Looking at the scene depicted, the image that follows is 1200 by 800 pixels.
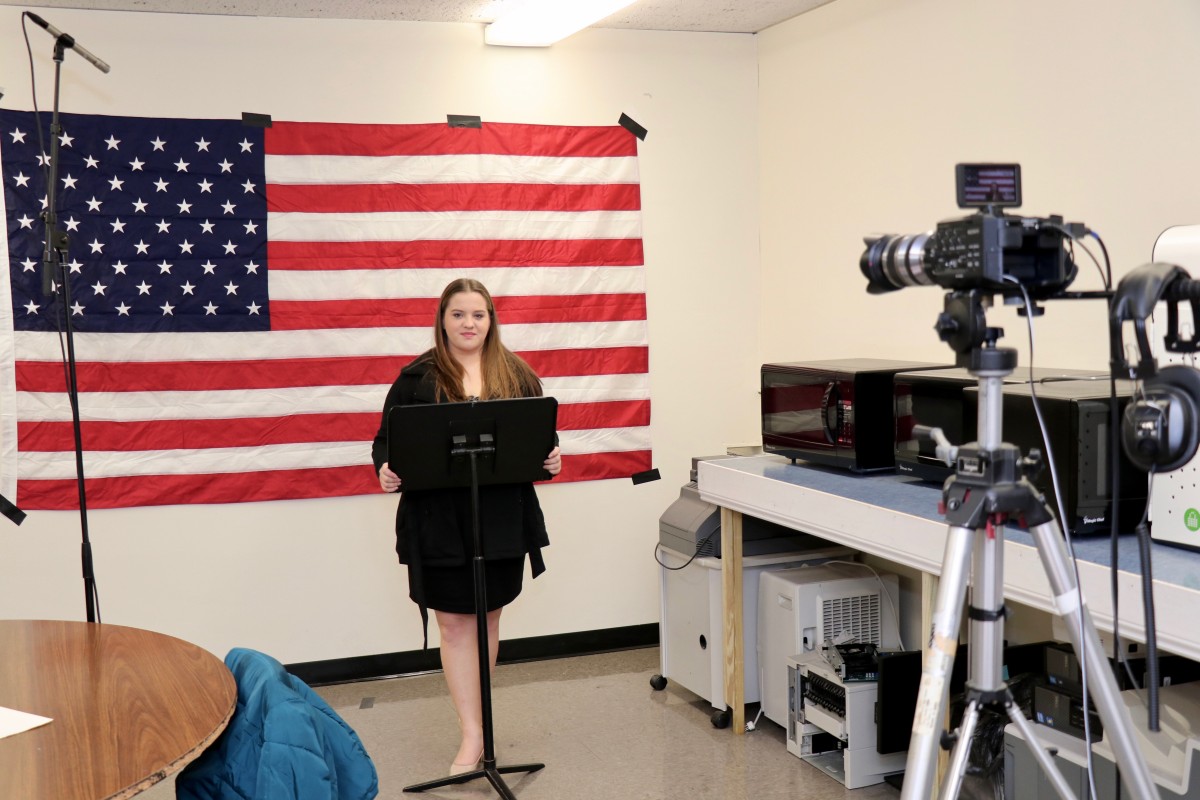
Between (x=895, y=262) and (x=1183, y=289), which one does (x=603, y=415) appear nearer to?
(x=895, y=262)

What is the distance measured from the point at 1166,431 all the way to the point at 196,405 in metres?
3.40

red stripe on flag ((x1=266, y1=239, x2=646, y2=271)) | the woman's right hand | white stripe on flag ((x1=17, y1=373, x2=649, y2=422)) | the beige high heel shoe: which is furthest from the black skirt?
red stripe on flag ((x1=266, y1=239, x2=646, y2=271))

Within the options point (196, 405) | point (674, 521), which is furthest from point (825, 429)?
point (196, 405)

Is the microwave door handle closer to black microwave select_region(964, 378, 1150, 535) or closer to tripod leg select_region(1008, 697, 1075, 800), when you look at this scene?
black microwave select_region(964, 378, 1150, 535)

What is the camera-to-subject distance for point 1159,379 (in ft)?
4.94

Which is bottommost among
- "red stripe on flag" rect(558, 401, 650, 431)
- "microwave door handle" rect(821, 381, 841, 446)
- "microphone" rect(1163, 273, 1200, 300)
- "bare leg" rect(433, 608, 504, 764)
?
"bare leg" rect(433, 608, 504, 764)

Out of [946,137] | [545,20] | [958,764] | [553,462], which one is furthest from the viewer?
[545,20]

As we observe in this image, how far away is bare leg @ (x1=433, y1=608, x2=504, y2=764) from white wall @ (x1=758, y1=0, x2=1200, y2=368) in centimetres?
170

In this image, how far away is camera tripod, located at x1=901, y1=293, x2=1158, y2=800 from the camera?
1.53m

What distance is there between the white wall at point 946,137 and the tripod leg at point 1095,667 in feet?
4.93

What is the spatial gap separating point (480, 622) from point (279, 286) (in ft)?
5.51

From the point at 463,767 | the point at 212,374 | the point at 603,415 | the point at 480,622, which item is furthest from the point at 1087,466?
the point at 212,374

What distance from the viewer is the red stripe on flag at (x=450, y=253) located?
4.11 meters

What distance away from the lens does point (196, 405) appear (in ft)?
13.3
